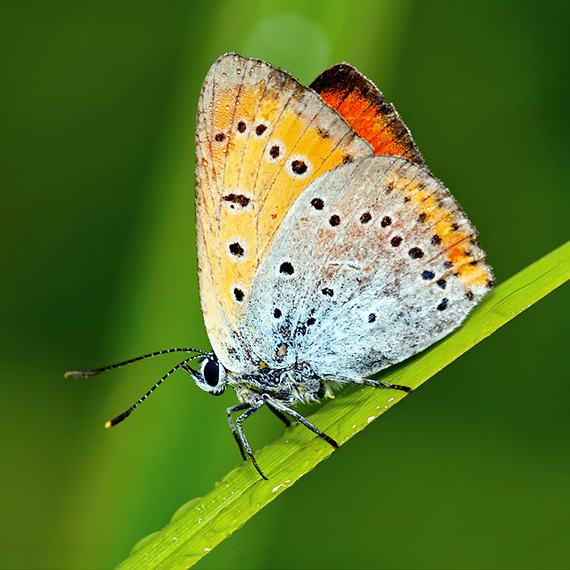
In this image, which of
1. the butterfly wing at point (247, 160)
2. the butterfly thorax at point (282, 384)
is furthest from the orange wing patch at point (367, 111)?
the butterfly thorax at point (282, 384)

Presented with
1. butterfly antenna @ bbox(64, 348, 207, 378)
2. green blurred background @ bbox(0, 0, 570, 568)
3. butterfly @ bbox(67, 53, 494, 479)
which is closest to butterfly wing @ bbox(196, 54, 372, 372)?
butterfly @ bbox(67, 53, 494, 479)

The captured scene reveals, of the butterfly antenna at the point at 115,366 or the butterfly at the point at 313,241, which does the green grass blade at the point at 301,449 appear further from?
the butterfly antenna at the point at 115,366

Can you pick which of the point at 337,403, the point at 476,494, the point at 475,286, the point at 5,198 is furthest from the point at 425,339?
the point at 5,198

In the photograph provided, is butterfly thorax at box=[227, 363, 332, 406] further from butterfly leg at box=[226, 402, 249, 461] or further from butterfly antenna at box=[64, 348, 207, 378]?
butterfly antenna at box=[64, 348, 207, 378]

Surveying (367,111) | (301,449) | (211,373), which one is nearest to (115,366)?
(211,373)

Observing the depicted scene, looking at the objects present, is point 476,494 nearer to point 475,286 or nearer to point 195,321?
point 475,286
